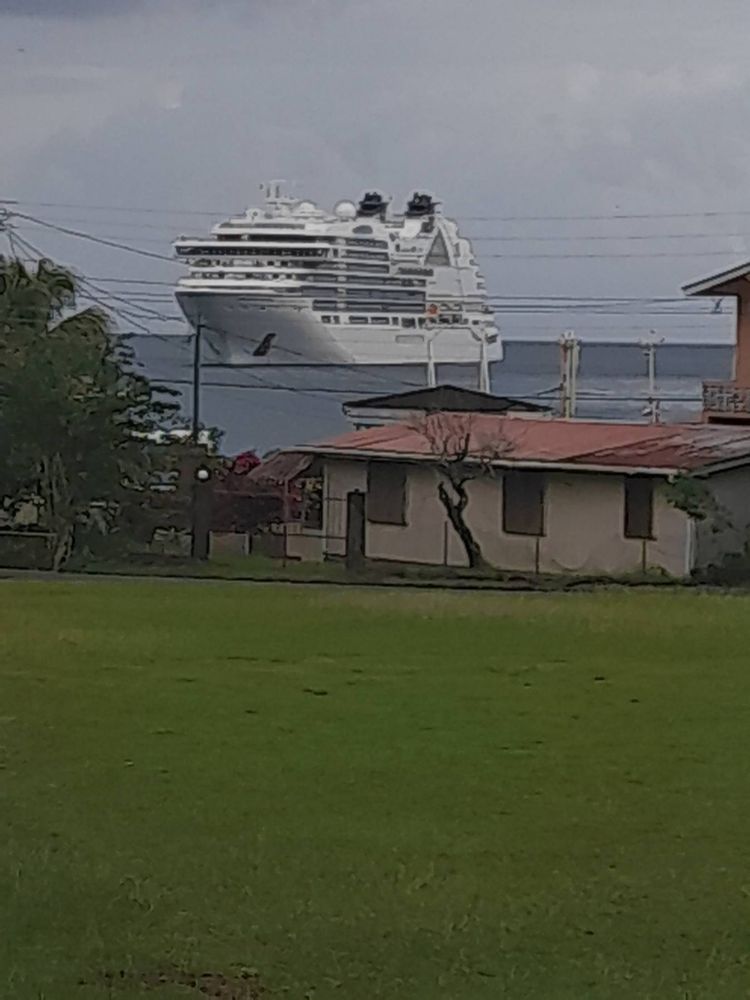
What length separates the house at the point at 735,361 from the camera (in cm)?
3799

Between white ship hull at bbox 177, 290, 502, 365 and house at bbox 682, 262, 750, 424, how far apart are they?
38858 millimetres

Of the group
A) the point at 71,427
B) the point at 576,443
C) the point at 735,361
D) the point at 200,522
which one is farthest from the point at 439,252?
the point at 71,427

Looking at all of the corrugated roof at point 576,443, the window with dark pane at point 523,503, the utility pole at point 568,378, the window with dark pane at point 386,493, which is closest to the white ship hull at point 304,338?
the utility pole at point 568,378

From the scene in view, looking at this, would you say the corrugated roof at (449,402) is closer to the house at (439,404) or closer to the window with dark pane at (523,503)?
the house at (439,404)

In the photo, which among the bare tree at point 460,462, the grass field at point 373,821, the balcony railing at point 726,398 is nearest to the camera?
the grass field at point 373,821

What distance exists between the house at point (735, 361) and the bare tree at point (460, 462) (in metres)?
5.56

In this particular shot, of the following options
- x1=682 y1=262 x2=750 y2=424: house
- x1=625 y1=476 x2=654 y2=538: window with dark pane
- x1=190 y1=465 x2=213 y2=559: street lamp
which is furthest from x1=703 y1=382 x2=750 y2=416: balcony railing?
x1=190 y1=465 x2=213 y2=559: street lamp

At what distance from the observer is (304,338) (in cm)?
8219

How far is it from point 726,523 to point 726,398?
638 cm

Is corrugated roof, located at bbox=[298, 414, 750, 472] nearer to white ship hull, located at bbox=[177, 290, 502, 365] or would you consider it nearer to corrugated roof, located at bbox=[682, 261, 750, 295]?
corrugated roof, located at bbox=[682, 261, 750, 295]

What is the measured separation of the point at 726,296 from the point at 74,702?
94.6ft

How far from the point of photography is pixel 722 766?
10094 millimetres

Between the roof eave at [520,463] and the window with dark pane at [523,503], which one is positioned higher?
the roof eave at [520,463]

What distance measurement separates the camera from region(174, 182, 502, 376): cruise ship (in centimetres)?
7712
